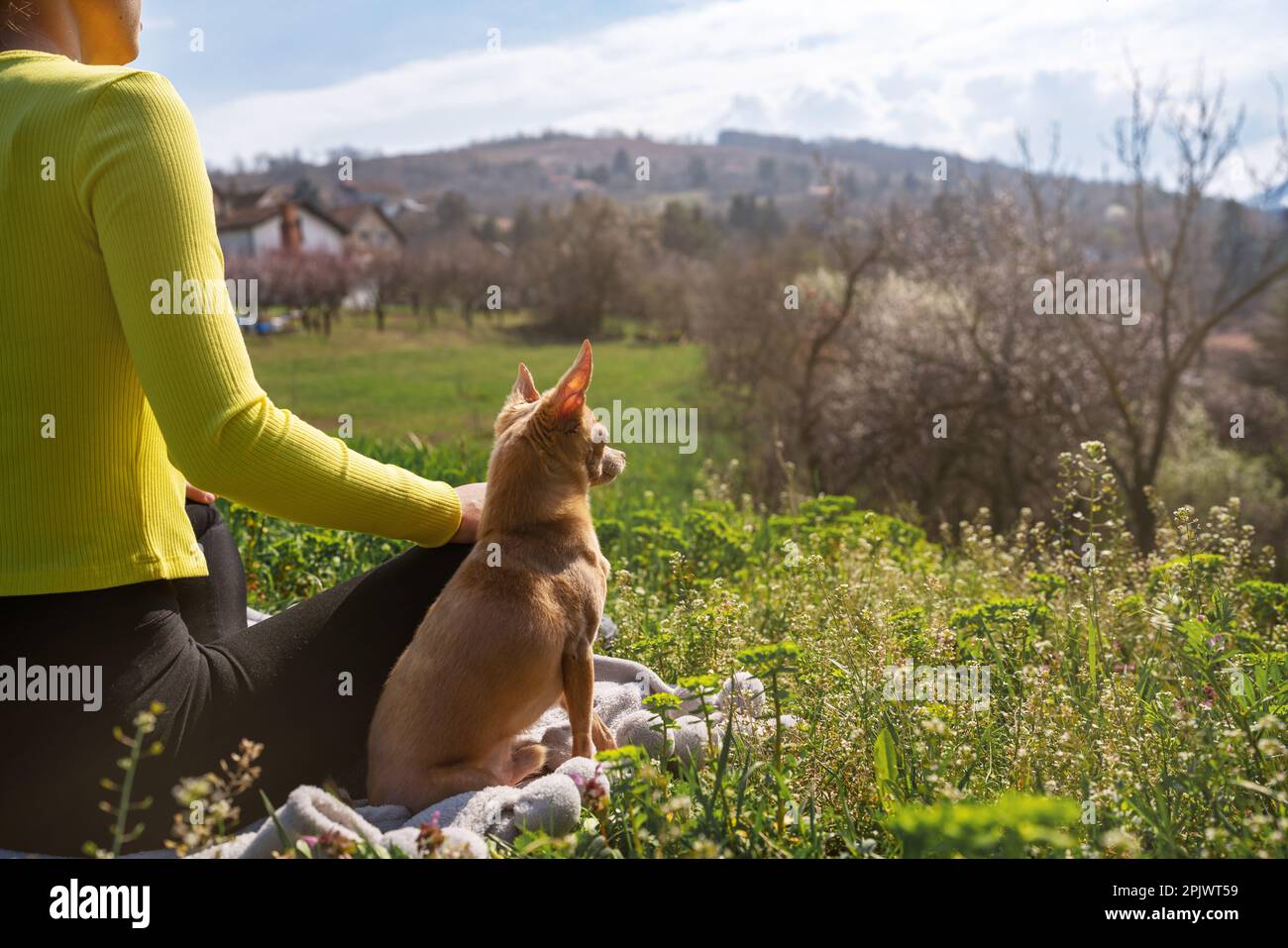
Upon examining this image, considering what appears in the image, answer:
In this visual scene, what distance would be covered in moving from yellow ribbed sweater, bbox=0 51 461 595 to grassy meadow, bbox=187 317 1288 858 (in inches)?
32.4

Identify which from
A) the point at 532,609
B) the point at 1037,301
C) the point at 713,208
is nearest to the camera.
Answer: the point at 532,609

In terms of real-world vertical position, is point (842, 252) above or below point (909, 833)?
above

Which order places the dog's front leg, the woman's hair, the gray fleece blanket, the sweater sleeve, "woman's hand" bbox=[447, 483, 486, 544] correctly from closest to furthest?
1. the sweater sleeve
2. the gray fleece blanket
3. the woman's hair
4. the dog's front leg
5. "woman's hand" bbox=[447, 483, 486, 544]

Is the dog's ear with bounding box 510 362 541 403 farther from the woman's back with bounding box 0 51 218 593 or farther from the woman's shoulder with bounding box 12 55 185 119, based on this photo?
the woman's shoulder with bounding box 12 55 185 119

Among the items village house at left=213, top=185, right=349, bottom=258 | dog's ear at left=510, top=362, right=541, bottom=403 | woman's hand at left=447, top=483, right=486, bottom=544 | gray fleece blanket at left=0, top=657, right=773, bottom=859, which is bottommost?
gray fleece blanket at left=0, top=657, right=773, bottom=859

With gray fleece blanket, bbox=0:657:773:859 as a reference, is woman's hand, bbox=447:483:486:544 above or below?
above

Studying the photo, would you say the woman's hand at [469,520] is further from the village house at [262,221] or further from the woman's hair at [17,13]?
the village house at [262,221]

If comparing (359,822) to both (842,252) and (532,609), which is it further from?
(842,252)

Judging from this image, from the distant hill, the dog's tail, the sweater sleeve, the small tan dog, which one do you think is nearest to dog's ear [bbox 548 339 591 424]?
the small tan dog

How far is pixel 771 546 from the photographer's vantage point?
22.5 ft

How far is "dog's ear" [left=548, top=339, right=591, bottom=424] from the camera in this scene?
3.02m

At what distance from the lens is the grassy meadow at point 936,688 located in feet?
8.25

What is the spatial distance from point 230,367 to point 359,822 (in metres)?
1.11

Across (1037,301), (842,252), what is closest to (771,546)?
(1037,301)
